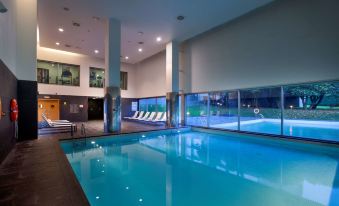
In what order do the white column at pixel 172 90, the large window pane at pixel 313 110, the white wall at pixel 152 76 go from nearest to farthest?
the large window pane at pixel 313 110 → the white column at pixel 172 90 → the white wall at pixel 152 76

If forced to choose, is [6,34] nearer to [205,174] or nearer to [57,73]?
[205,174]

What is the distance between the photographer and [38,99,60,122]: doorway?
10.7 m

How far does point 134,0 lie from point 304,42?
5367mm

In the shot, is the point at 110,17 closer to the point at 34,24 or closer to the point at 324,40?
the point at 34,24

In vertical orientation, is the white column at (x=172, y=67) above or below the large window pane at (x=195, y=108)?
above

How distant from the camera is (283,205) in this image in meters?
2.34

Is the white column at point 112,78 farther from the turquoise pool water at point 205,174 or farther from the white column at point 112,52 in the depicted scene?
the turquoise pool water at point 205,174

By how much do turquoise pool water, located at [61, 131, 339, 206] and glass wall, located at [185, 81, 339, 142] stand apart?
198cm

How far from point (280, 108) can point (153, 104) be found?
8447mm

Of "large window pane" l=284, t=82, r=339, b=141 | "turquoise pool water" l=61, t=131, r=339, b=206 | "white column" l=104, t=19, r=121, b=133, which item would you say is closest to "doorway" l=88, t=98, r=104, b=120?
"white column" l=104, t=19, r=121, b=133

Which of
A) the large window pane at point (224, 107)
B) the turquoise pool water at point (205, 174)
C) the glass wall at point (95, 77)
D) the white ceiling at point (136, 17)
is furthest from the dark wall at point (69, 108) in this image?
the large window pane at point (224, 107)

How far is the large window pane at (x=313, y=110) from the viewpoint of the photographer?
20.3ft

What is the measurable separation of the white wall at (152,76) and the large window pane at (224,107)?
332 cm

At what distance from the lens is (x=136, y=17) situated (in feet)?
21.4
